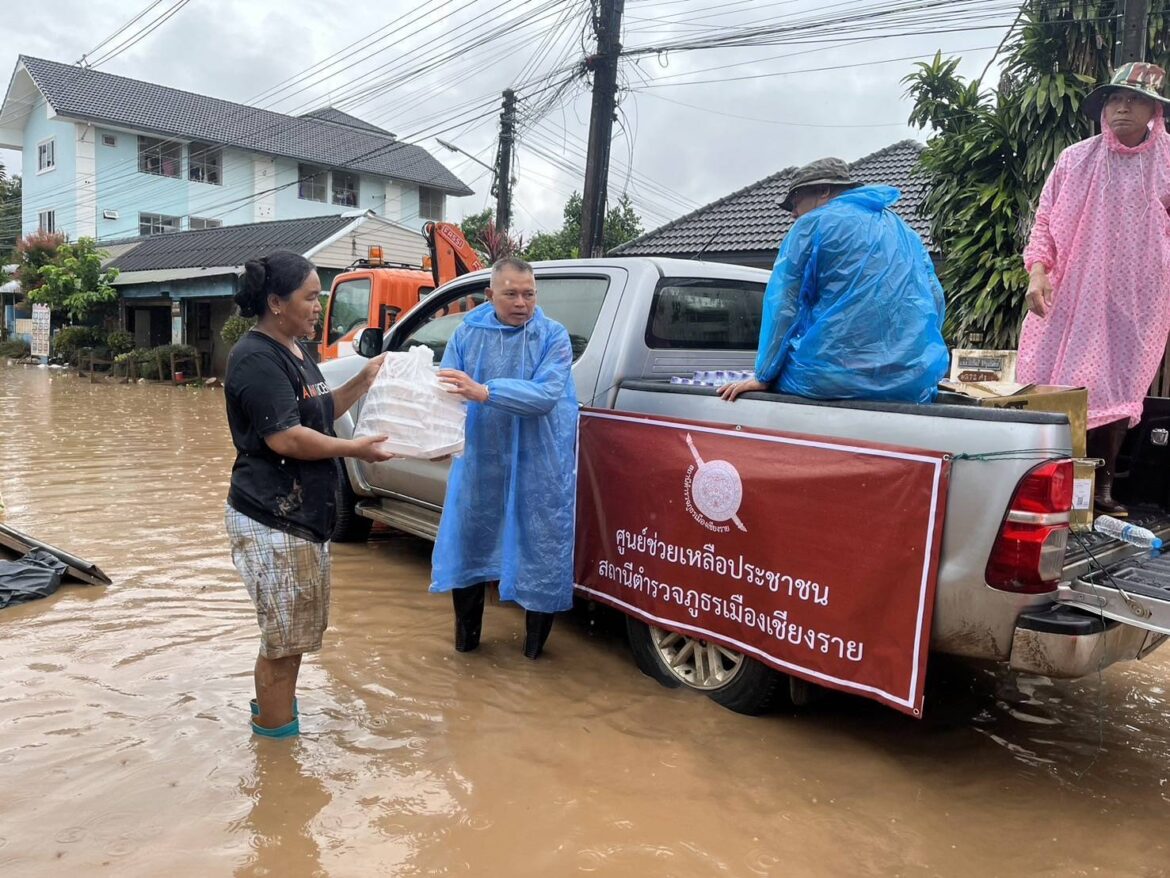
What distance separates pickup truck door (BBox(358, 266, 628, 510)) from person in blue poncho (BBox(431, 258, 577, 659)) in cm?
37

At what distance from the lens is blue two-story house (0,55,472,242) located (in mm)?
29812

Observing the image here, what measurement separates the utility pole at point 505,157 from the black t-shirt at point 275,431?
16677 millimetres

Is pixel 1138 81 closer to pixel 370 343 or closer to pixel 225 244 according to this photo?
pixel 370 343

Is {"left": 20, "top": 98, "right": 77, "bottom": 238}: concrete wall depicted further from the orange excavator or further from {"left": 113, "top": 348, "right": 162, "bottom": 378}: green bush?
the orange excavator

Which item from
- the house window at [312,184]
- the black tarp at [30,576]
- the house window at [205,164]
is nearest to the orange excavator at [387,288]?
the black tarp at [30,576]

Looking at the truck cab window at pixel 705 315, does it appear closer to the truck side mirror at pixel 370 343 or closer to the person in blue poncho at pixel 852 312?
the person in blue poncho at pixel 852 312

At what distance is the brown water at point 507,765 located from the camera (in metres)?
2.50

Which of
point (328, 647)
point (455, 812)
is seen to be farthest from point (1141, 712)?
point (328, 647)

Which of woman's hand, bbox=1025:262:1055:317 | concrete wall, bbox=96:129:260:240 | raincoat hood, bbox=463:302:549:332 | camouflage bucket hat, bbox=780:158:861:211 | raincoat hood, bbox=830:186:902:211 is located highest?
concrete wall, bbox=96:129:260:240

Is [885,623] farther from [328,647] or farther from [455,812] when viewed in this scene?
[328,647]

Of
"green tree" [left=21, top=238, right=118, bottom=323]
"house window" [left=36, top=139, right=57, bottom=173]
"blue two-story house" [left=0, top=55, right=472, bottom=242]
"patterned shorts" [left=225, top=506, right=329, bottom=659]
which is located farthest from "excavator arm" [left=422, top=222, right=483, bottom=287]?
"house window" [left=36, top=139, right=57, bottom=173]

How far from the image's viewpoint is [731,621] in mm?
3227

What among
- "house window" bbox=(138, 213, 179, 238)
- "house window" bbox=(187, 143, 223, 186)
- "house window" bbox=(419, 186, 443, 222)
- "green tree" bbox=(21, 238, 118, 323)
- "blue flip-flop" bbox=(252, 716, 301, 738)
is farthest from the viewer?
"house window" bbox=(419, 186, 443, 222)

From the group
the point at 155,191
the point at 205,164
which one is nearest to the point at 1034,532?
the point at 155,191
